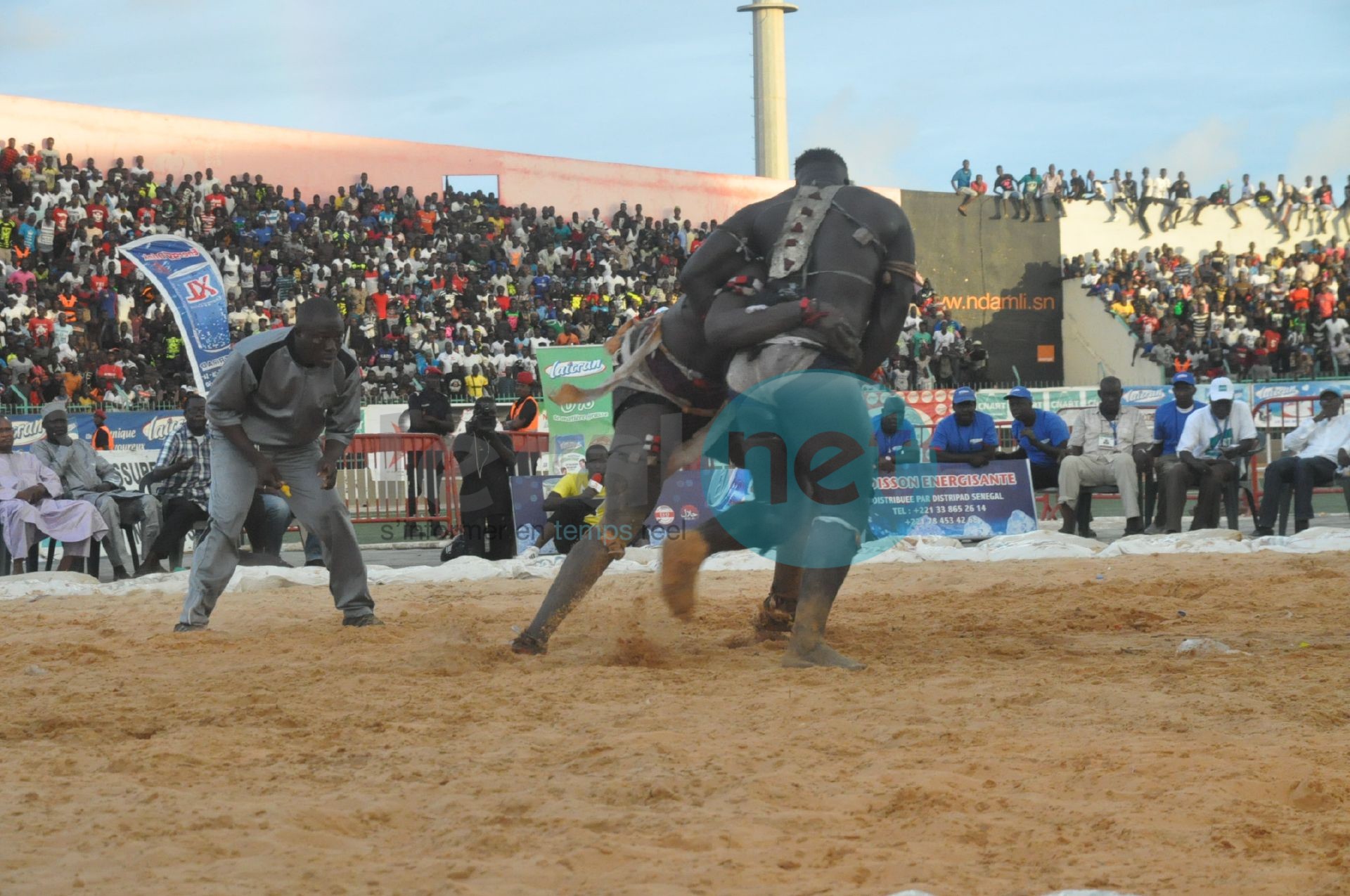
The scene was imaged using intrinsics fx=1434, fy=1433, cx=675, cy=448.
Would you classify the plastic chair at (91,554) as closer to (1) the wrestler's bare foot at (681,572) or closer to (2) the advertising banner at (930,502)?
(2) the advertising banner at (930,502)

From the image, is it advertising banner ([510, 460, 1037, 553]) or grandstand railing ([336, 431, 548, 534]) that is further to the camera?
grandstand railing ([336, 431, 548, 534])

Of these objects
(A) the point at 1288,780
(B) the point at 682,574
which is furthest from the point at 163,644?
(A) the point at 1288,780

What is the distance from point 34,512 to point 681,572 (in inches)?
315

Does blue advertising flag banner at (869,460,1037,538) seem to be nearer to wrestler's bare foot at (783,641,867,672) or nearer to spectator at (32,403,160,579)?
spectator at (32,403,160,579)

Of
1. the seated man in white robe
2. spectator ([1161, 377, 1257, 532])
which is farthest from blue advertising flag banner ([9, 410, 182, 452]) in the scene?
spectator ([1161, 377, 1257, 532])

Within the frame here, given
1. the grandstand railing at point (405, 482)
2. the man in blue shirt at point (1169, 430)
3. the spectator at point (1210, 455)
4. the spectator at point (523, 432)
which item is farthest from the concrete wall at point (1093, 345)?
the grandstand railing at point (405, 482)

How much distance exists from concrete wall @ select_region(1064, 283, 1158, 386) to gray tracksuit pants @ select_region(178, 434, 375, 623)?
32.1 meters

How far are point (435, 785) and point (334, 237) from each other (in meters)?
28.2

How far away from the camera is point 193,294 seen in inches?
685

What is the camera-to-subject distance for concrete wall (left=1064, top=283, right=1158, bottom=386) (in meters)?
37.7

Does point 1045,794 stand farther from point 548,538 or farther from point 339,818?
point 548,538

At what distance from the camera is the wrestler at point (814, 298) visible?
5.30m

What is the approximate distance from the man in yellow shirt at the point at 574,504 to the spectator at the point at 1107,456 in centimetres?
423

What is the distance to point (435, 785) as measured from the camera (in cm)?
352
